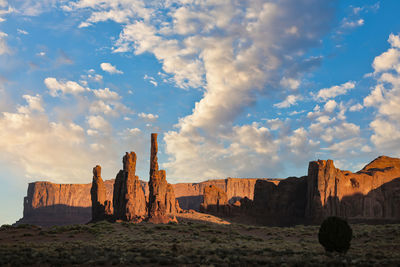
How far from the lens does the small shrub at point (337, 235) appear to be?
25.6 metres

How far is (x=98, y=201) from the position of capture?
277 ft

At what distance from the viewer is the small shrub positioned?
2559 cm

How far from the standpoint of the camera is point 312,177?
9306 cm

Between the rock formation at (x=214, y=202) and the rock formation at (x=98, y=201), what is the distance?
104 ft

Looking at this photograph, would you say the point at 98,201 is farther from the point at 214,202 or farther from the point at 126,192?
the point at 214,202

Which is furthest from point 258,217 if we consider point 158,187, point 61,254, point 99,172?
point 61,254

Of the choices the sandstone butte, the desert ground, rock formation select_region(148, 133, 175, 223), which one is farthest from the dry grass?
the sandstone butte

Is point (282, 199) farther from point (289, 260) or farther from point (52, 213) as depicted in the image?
point (52, 213)

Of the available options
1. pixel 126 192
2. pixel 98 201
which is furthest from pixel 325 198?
pixel 98 201

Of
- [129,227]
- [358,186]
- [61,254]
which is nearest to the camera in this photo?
[61,254]

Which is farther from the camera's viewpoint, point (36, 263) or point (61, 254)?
point (61, 254)

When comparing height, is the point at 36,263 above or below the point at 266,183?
below

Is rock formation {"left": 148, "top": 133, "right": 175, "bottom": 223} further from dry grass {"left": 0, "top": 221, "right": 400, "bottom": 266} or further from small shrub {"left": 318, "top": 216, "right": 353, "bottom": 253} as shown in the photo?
small shrub {"left": 318, "top": 216, "right": 353, "bottom": 253}

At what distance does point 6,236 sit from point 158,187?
38.8m
